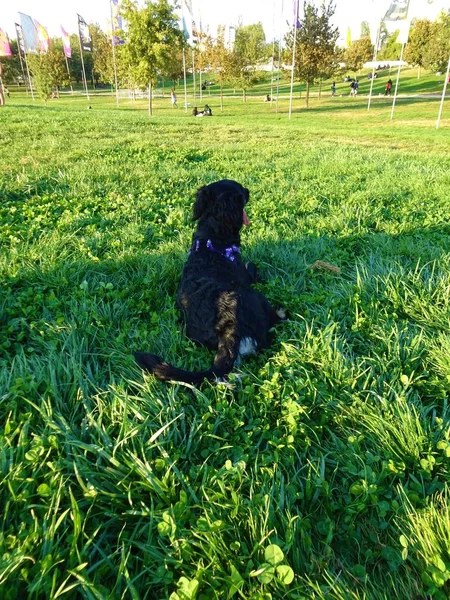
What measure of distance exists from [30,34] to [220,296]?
5022cm

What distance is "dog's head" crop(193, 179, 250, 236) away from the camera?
3236mm

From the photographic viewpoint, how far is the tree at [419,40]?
148ft

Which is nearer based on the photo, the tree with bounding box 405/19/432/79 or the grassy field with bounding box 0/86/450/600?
the grassy field with bounding box 0/86/450/600

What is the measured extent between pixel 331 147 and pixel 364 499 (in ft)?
37.3

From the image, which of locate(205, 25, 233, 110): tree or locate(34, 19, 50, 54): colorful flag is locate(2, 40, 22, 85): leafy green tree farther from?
locate(205, 25, 233, 110): tree

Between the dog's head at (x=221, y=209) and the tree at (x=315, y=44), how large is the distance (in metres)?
35.5

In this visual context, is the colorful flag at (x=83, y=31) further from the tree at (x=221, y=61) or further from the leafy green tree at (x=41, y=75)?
the tree at (x=221, y=61)

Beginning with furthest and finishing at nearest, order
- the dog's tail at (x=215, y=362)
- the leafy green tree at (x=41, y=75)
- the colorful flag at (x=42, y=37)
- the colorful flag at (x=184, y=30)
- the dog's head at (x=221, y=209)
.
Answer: the colorful flag at (x=42, y=37), the leafy green tree at (x=41, y=75), the colorful flag at (x=184, y=30), the dog's head at (x=221, y=209), the dog's tail at (x=215, y=362)

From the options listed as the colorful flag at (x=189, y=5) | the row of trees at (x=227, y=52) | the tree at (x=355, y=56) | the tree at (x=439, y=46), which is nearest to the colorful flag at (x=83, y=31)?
the row of trees at (x=227, y=52)

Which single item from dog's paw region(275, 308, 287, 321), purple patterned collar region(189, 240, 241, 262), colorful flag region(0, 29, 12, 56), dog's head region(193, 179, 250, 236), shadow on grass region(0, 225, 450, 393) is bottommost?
dog's paw region(275, 308, 287, 321)

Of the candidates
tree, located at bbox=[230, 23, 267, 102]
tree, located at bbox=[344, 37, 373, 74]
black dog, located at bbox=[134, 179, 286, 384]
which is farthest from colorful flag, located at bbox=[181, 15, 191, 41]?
black dog, located at bbox=[134, 179, 286, 384]

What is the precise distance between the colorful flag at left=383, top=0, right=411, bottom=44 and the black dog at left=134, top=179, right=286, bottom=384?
27.8 m

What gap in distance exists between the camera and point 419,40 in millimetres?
46062

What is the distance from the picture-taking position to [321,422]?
1999 mm
